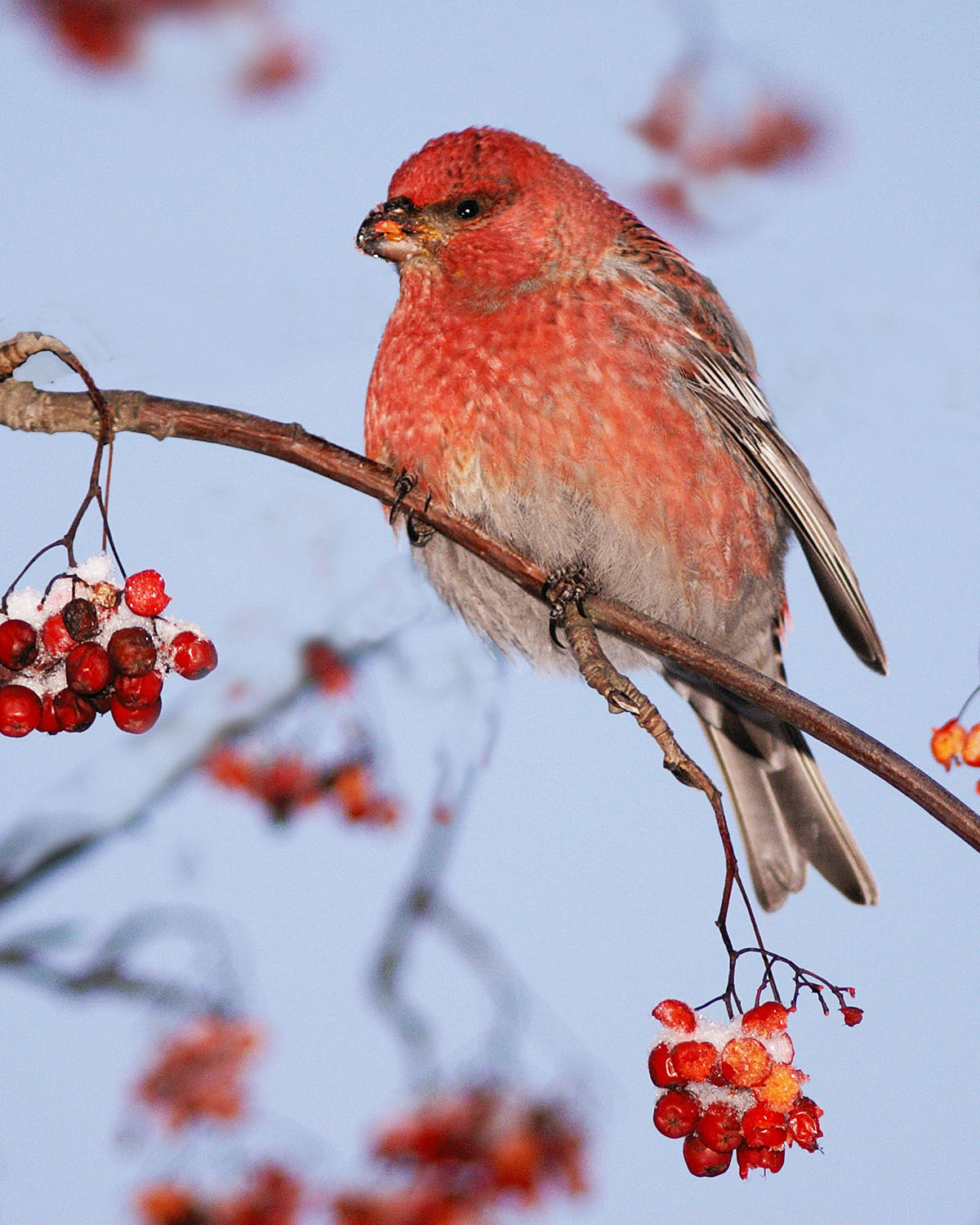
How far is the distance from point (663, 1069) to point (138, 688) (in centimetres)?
101

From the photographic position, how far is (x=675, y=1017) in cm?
200

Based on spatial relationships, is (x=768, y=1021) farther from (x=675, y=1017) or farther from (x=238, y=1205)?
(x=238, y=1205)

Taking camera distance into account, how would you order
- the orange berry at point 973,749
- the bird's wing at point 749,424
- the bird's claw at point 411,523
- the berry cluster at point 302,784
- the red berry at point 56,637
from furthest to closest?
the berry cluster at point 302,784, the bird's wing at point 749,424, the bird's claw at point 411,523, the orange berry at point 973,749, the red berry at point 56,637

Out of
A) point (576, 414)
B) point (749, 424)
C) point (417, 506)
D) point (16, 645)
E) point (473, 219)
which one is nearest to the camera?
point (16, 645)

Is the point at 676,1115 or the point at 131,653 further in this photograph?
the point at 676,1115

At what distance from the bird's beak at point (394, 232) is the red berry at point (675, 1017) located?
167 centimetres

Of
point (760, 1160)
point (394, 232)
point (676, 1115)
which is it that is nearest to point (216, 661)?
point (676, 1115)

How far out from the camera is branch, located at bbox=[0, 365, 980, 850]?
1731mm

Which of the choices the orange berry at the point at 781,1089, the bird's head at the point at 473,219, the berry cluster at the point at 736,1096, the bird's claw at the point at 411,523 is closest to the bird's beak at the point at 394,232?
the bird's head at the point at 473,219

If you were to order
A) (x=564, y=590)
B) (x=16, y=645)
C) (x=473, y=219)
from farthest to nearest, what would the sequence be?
1. (x=473, y=219)
2. (x=564, y=590)
3. (x=16, y=645)

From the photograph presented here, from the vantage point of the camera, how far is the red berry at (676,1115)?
193 cm

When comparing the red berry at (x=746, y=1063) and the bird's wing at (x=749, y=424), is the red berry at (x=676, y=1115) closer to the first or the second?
the red berry at (x=746, y=1063)

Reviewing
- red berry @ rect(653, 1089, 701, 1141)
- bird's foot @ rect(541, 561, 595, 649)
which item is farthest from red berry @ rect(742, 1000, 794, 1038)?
bird's foot @ rect(541, 561, 595, 649)

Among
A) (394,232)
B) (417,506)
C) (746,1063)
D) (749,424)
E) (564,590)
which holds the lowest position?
(746,1063)
